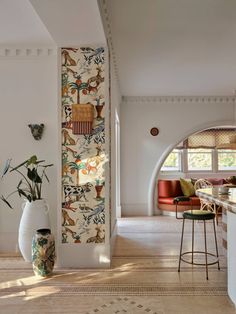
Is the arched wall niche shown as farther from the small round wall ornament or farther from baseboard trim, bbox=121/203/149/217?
the small round wall ornament

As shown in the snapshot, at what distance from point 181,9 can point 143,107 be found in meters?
3.66

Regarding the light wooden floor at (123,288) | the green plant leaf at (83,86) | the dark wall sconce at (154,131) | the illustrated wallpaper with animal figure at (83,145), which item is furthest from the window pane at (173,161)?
the green plant leaf at (83,86)

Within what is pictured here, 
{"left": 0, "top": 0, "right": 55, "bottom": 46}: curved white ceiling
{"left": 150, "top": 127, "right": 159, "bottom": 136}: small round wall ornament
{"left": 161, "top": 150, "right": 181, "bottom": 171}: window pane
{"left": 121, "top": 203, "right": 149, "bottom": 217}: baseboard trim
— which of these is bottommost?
{"left": 121, "top": 203, "right": 149, "bottom": 217}: baseboard trim

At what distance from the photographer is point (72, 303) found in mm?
2379

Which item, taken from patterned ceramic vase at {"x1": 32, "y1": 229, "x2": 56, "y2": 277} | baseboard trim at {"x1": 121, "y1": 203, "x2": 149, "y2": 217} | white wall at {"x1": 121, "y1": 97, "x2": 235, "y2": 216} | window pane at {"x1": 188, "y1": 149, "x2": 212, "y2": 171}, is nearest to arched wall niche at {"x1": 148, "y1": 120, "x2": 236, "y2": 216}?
white wall at {"x1": 121, "y1": 97, "x2": 235, "y2": 216}

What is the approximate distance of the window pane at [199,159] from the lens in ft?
26.1

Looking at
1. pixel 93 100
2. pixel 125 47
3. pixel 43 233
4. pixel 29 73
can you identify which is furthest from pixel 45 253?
pixel 125 47

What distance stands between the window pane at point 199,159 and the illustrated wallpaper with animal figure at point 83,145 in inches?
204

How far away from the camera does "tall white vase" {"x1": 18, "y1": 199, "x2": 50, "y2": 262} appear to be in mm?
3270

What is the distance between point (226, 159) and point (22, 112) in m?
6.15

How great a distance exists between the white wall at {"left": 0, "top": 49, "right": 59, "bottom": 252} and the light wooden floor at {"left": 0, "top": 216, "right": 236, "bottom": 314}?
0.60 m

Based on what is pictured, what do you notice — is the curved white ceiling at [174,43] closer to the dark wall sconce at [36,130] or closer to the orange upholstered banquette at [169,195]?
the dark wall sconce at [36,130]

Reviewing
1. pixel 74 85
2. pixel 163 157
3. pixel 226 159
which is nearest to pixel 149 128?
pixel 163 157

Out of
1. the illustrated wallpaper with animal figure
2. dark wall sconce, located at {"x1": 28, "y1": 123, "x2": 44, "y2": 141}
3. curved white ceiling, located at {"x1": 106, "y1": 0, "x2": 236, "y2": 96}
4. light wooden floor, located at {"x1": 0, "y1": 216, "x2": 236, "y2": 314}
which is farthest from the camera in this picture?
dark wall sconce, located at {"x1": 28, "y1": 123, "x2": 44, "y2": 141}
